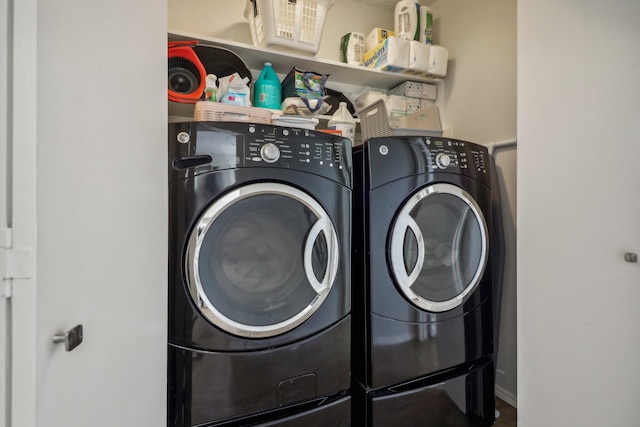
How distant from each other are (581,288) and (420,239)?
533mm

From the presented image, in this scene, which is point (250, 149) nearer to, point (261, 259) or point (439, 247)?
point (261, 259)

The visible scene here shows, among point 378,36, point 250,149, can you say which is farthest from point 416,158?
point 378,36

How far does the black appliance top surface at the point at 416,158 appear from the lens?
1160mm

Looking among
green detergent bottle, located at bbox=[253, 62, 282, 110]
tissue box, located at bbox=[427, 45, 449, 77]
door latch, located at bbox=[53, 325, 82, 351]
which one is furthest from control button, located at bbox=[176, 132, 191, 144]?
tissue box, located at bbox=[427, 45, 449, 77]

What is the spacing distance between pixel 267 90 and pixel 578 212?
4.82ft

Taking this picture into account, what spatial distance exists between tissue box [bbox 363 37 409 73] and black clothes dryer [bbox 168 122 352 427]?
3.03ft

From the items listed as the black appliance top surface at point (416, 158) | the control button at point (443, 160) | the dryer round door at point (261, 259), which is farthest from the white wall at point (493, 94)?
the dryer round door at point (261, 259)

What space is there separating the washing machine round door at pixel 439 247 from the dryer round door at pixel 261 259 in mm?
284

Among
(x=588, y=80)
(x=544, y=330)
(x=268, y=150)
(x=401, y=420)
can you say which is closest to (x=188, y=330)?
(x=268, y=150)

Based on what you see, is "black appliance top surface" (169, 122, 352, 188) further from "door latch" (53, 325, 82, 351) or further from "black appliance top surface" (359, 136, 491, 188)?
"door latch" (53, 325, 82, 351)

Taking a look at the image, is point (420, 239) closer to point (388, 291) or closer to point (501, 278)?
point (388, 291)

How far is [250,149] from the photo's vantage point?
0.99 m

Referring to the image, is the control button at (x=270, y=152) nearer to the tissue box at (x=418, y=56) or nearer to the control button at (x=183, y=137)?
the control button at (x=183, y=137)

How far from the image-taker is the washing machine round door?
1173 millimetres
